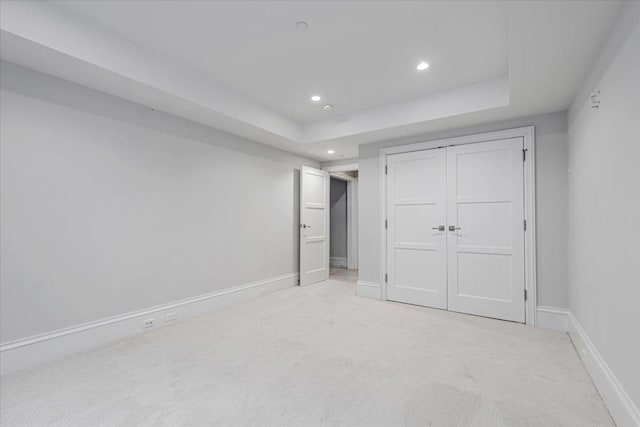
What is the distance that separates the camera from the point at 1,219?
2.18 meters

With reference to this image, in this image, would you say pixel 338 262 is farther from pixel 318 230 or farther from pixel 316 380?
pixel 316 380

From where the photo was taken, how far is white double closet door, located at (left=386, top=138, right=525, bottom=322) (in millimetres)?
3373

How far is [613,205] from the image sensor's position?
1775mm

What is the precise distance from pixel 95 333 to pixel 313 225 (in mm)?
3316

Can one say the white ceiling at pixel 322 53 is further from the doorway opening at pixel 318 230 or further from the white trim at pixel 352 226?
the white trim at pixel 352 226

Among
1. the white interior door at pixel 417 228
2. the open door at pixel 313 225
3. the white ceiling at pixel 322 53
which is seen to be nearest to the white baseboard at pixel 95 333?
the open door at pixel 313 225

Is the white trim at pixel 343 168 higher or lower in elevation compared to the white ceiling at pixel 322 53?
lower

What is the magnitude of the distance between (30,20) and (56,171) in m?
1.08

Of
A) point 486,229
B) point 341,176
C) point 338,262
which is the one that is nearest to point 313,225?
point 341,176

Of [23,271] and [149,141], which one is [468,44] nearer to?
[149,141]

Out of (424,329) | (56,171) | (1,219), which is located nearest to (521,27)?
(424,329)

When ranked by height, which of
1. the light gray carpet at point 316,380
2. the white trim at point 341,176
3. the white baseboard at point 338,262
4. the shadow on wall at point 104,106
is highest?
the shadow on wall at point 104,106

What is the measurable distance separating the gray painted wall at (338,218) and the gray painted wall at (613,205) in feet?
16.4

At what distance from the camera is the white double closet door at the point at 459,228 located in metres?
3.37
